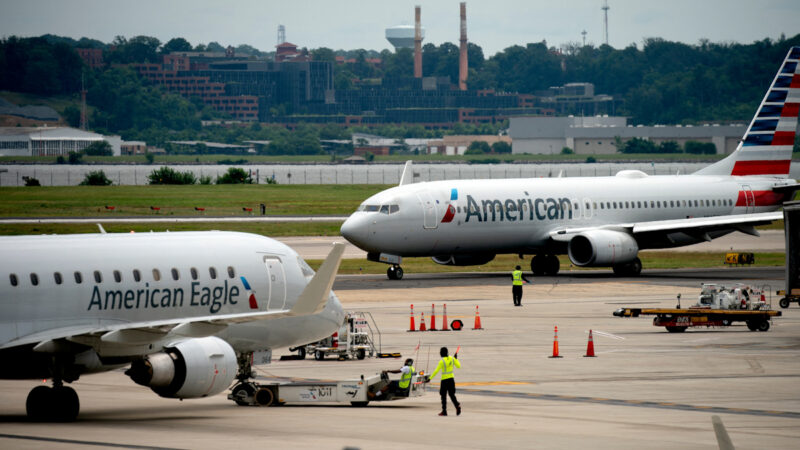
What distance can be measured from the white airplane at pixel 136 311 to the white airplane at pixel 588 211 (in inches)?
1192

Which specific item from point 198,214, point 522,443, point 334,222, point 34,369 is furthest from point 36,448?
point 198,214

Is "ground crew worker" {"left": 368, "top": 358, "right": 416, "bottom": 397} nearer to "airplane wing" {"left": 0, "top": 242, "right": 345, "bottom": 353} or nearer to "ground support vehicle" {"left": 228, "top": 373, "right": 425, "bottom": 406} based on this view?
"ground support vehicle" {"left": 228, "top": 373, "right": 425, "bottom": 406}

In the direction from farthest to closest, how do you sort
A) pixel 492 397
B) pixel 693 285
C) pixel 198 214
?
pixel 198 214 → pixel 693 285 → pixel 492 397

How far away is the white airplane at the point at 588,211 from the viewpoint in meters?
59.5

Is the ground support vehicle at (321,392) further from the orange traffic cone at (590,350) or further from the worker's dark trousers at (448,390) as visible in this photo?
the orange traffic cone at (590,350)

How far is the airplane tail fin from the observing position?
7025 centimetres

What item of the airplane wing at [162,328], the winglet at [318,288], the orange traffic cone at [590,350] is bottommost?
the orange traffic cone at [590,350]

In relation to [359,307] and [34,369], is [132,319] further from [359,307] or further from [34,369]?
[359,307]

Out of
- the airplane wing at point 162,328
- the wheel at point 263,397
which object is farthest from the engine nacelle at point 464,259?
the airplane wing at point 162,328

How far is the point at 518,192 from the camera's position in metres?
62.8

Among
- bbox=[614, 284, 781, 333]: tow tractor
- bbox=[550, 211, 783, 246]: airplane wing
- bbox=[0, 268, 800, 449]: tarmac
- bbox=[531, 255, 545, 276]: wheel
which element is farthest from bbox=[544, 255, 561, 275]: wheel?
bbox=[614, 284, 781, 333]: tow tractor

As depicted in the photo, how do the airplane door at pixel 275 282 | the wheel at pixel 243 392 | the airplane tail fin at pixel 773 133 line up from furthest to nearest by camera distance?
the airplane tail fin at pixel 773 133 → the airplane door at pixel 275 282 → the wheel at pixel 243 392

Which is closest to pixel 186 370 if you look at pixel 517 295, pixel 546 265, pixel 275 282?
pixel 275 282

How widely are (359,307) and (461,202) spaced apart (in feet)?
37.5
